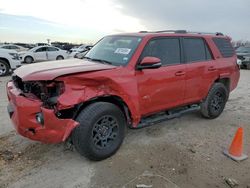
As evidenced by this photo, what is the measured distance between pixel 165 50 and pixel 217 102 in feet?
6.78

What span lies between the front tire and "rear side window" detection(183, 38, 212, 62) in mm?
1981

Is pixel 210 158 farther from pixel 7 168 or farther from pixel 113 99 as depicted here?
pixel 7 168

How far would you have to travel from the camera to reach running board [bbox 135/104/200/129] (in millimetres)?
4321

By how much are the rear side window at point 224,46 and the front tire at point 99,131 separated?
3.10m

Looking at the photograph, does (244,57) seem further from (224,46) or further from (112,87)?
(112,87)

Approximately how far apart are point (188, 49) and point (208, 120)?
1784mm

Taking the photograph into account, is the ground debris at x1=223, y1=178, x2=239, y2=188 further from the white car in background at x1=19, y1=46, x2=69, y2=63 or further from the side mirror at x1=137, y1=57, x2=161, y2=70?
the white car in background at x1=19, y1=46, x2=69, y2=63

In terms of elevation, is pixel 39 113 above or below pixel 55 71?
below

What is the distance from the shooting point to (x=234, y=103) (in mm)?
7234

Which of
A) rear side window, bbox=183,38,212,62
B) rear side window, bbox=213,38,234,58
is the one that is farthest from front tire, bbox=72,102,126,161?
rear side window, bbox=213,38,234,58

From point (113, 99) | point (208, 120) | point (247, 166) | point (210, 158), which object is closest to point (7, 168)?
point (113, 99)

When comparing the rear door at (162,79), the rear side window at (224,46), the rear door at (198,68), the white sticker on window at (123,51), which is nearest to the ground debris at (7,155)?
the rear door at (162,79)

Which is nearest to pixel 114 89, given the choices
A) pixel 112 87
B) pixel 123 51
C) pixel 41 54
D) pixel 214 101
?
pixel 112 87

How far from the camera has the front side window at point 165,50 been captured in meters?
4.28
